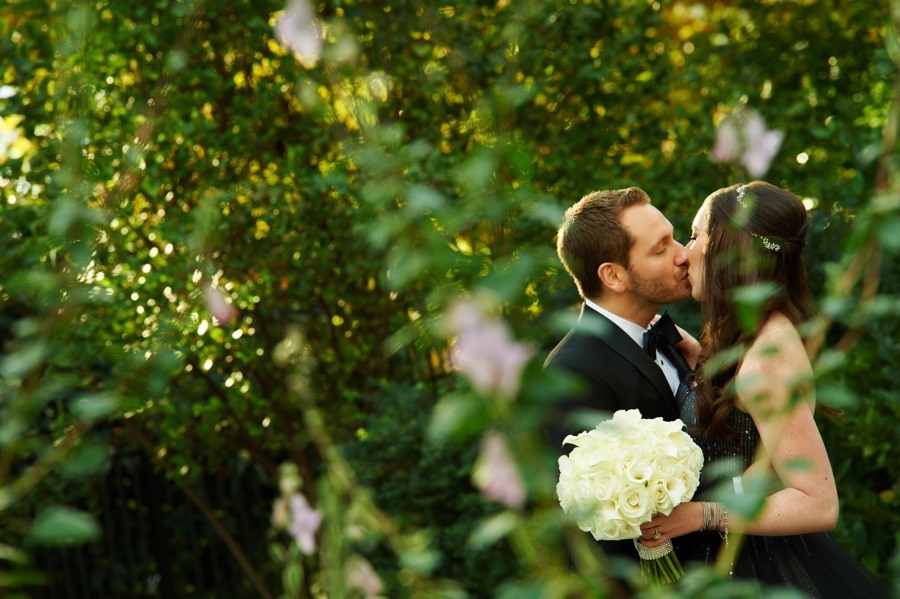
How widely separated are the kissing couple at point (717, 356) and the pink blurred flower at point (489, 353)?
125 centimetres

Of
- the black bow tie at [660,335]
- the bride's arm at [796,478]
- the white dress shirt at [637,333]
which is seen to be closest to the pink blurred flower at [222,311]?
the white dress shirt at [637,333]

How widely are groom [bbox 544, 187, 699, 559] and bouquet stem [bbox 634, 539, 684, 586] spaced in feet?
1.48

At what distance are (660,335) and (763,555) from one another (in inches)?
29.5

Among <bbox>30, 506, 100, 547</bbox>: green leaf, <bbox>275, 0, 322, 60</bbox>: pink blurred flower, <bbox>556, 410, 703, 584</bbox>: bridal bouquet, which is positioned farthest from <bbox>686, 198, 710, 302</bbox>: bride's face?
<bbox>30, 506, 100, 547</bbox>: green leaf

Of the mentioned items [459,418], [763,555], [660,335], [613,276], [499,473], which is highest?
→ [459,418]

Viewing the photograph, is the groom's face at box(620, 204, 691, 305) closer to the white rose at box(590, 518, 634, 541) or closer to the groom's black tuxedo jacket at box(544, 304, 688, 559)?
the groom's black tuxedo jacket at box(544, 304, 688, 559)

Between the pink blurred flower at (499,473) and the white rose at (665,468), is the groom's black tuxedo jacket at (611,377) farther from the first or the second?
the pink blurred flower at (499,473)

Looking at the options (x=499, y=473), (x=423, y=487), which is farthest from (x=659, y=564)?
(x=423, y=487)

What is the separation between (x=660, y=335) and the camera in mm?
3160

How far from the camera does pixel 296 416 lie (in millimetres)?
5812

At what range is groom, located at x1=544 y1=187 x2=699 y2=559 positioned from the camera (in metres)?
2.86

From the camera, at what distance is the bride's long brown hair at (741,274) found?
8.63 feet

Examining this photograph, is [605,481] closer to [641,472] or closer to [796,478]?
[641,472]

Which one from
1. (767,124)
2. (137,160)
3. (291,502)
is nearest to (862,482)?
(767,124)
